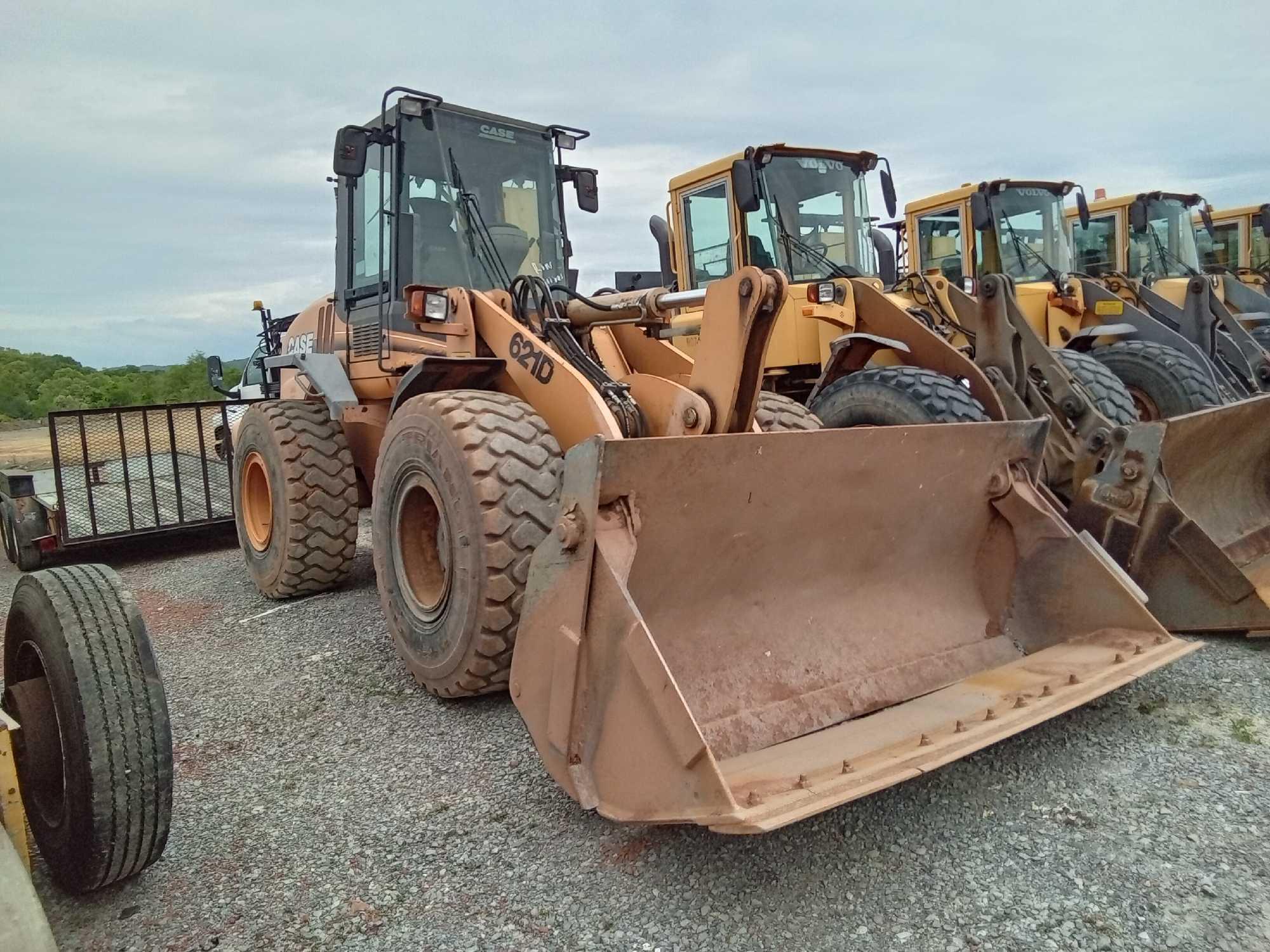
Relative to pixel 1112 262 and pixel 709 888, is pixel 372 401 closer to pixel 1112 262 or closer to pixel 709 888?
pixel 709 888

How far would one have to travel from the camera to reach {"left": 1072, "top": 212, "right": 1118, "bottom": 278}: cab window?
10.7 m

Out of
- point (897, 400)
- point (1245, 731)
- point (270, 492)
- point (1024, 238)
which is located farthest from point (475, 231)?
point (1024, 238)

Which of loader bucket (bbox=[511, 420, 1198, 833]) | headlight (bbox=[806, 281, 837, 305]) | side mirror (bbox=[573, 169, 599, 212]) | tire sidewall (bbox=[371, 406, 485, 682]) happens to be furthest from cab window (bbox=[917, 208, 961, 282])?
tire sidewall (bbox=[371, 406, 485, 682])

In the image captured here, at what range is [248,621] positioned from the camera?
16.9 feet

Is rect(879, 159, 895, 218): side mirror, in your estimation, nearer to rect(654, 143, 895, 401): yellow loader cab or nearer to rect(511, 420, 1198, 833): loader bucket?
rect(654, 143, 895, 401): yellow loader cab

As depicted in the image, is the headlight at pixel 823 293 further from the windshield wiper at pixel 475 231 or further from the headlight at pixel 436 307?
the headlight at pixel 436 307

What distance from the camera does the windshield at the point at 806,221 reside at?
22.8 ft

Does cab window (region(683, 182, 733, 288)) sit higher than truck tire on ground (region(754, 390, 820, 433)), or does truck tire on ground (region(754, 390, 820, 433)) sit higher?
cab window (region(683, 182, 733, 288))

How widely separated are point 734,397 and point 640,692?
4.22ft

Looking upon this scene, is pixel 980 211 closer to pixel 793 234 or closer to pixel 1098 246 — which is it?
pixel 793 234

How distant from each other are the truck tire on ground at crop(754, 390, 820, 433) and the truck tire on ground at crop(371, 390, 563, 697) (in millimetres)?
1235

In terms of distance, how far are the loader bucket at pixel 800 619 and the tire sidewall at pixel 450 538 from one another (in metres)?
0.67

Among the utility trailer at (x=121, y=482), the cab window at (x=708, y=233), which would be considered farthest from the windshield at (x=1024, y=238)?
the utility trailer at (x=121, y=482)

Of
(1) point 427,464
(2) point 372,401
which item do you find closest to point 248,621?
(2) point 372,401
